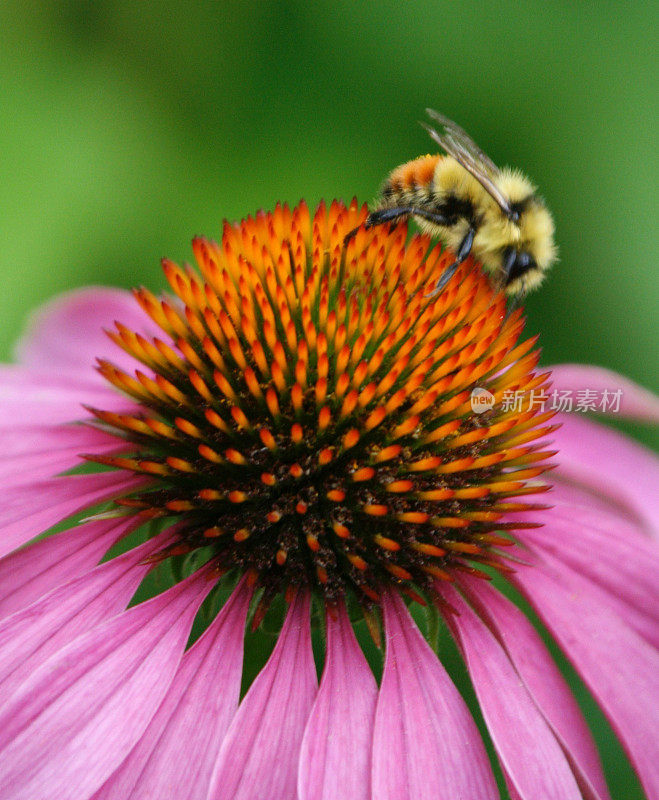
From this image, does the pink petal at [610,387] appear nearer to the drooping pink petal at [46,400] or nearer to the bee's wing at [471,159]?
the bee's wing at [471,159]

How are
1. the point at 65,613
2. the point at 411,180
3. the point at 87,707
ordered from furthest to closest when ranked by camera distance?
1. the point at 411,180
2. the point at 65,613
3. the point at 87,707

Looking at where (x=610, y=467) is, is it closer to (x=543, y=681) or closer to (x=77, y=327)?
(x=543, y=681)

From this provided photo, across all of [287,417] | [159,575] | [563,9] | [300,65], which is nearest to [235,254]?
[287,417]

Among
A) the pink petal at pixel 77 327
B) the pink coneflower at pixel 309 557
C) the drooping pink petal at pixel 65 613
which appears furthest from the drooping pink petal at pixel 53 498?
the pink petal at pixel 77 327

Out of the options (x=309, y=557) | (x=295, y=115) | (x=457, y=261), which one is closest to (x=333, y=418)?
(x=309, y=557)

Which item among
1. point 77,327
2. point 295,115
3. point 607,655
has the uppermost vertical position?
point 295,115
